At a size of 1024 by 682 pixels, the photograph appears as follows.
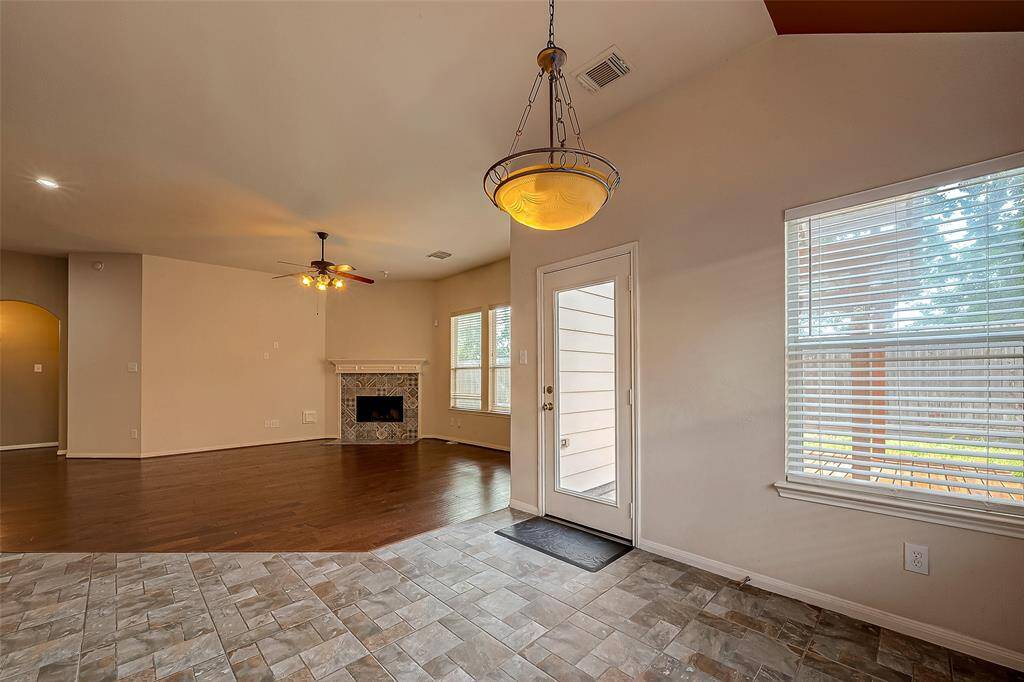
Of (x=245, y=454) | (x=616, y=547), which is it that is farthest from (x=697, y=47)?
(x=245, y=454)

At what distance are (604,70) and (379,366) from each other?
21.7 ft

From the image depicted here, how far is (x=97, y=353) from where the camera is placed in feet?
21.4

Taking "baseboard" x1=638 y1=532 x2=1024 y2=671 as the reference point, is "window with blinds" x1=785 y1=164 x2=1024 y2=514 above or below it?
above

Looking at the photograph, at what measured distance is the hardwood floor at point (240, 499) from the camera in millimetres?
3340

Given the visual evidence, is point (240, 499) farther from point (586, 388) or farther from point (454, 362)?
point (454, 362)

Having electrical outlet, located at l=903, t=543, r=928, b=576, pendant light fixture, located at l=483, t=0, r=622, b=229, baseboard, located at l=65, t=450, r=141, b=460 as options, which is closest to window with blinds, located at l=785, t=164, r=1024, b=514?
electrical outlet, located at l=903, t=543, r=928, b=576

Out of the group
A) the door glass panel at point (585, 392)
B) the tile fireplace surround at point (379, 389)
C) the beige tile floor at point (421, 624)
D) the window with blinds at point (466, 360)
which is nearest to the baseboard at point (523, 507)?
the door glass panel at point (585, 392)

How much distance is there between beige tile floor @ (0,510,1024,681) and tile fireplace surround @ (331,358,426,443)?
519 centimetres

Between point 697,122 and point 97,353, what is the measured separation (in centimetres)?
824

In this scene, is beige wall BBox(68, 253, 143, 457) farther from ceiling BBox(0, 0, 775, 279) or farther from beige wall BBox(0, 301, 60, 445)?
beige wall BBox(0, 301, 60, 445)

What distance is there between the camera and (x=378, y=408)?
828 centimetres

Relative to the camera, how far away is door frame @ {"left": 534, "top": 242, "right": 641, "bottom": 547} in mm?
3045

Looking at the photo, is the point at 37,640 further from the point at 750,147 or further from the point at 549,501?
the point at 750,147

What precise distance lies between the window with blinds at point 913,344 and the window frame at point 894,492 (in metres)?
0.01
